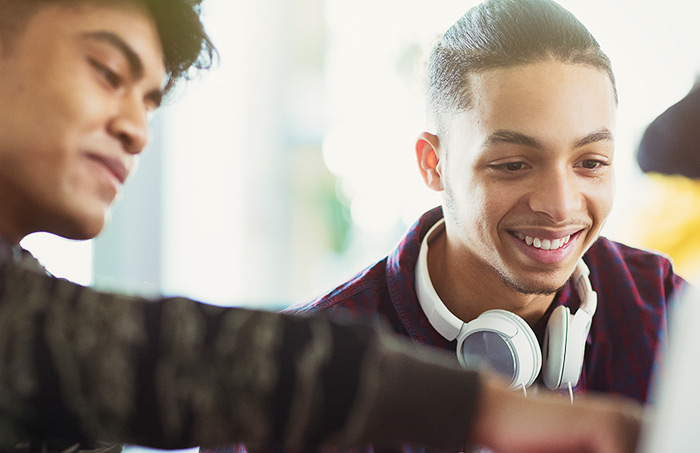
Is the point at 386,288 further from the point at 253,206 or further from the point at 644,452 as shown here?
the point at 253,206

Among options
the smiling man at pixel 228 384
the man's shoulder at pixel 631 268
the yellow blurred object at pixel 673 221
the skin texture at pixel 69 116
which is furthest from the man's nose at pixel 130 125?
the yellow blurred object at pixel 673 221

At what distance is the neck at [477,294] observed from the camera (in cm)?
106

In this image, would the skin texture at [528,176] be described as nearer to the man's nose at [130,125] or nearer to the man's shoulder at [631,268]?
the man's shoulder at [631,268]

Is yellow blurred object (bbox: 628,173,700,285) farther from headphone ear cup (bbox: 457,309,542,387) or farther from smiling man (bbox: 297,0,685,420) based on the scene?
headphone ear cup (bbox: 457,309,542,387)

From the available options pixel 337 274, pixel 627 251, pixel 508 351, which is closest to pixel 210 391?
pixel 508 351

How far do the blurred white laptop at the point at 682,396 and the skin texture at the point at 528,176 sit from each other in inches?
20.4

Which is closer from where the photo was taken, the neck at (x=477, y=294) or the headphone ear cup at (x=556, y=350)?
the headphone ear cup at (x=556, y=350)

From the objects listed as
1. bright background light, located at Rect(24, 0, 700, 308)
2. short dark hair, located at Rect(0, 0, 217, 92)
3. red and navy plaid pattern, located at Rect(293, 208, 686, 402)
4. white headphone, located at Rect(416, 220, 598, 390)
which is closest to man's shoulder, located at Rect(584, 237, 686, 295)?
red and navy plaid pattern, located at Rect(293, 208, 686, 402)

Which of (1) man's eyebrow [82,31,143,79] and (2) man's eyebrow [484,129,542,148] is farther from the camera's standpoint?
(2) man's eyebrow [484,129,542,148]

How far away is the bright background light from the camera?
3.06 meters

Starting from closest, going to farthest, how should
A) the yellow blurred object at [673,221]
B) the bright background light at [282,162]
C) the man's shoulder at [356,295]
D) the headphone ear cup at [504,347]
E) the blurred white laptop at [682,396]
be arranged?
the blurred white laptop at [682,396] → the headphone ear cup at [504,347] → the man's shoulder at [356,295] → the yellow blurred object at [673,221] → the bright background light at [282,162]

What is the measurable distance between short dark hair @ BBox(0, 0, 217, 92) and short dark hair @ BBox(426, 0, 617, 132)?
351mm

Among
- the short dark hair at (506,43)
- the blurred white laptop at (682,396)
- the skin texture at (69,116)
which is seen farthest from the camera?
the short dark hair at (506,43)

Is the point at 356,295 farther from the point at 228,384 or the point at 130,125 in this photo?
the point at 228,384
